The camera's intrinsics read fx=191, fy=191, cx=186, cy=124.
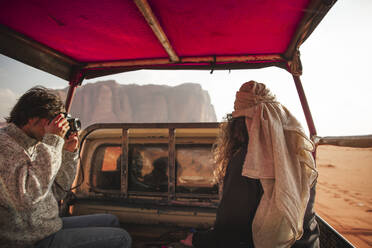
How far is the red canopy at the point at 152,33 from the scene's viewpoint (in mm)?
1762

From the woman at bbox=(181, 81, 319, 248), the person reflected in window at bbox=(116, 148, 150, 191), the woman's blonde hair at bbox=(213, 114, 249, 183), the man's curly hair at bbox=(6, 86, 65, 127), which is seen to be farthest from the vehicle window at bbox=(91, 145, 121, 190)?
the woman at bbox=(181, 81, 319, 248)

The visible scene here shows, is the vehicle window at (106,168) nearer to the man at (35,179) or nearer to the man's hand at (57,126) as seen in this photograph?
the man at (35,179)

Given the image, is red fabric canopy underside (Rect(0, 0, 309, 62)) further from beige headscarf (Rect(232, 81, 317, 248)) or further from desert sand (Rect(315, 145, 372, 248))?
desert sand (Rect(315, 145, 372, 248))

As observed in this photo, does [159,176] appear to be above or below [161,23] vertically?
below

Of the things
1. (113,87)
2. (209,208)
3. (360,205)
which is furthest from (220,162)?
(113,87)

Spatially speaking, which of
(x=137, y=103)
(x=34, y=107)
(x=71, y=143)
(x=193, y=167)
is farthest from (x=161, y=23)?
(x=137, y=103)

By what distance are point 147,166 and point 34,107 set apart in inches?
57.8

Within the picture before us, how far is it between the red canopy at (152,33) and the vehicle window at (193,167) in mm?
1239

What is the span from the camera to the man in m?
1.17

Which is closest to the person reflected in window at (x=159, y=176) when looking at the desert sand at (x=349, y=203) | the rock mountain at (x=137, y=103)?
the desert sand at (x=349, y=203)

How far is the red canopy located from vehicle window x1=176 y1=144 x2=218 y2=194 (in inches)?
48.8

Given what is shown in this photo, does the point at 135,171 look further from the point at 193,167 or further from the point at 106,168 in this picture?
the point at 193,167

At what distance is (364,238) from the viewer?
5.18 metres

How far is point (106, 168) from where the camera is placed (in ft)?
8.80
